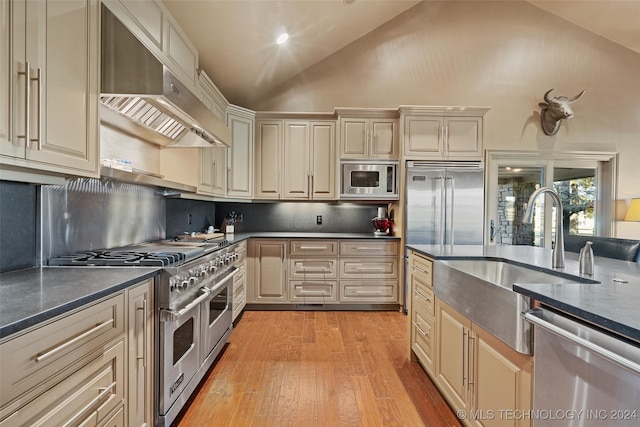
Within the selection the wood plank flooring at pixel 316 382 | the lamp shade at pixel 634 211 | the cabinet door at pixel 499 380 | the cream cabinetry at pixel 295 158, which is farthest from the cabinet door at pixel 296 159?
the lamp shade at pixel 634 211

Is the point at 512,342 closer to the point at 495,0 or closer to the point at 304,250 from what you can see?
the point at 304,250

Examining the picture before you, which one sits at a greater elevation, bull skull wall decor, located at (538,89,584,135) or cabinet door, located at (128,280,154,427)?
bull skull wall decor, located at (538,89,584,135)

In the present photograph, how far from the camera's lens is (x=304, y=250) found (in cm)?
370

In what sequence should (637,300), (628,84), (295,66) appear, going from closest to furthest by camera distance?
(637,300) → (295,66) → (628,84)

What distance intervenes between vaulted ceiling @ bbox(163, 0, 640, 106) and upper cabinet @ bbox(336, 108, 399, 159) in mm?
1019

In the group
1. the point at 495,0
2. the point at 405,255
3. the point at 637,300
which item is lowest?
the point at 405,255

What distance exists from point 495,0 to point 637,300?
193 inches

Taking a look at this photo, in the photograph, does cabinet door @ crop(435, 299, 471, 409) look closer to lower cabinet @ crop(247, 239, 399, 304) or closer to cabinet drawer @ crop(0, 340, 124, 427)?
cabinet drawer @ crop(0, 340, 124, 427)

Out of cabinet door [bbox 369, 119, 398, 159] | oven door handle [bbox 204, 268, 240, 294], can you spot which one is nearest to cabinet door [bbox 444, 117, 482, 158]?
cabinet door [bbox 369, 119, 398, 159]

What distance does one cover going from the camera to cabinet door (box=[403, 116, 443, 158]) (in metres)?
3.69

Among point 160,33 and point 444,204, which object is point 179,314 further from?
point 444,204

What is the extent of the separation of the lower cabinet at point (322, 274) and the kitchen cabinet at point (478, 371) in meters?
1.73

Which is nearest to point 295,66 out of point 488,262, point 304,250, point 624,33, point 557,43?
point 304,250

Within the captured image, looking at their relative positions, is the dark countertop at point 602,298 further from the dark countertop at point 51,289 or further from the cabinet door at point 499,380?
the dark countertop at point 51,289
